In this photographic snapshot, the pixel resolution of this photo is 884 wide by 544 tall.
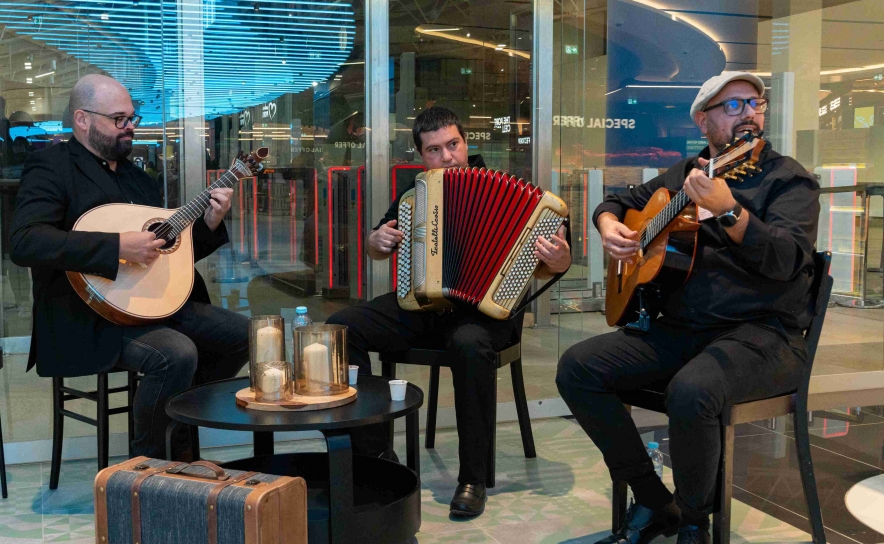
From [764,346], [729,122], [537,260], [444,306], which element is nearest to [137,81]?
[444,306]

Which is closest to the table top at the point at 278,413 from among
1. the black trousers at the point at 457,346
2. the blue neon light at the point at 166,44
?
the black trousers at the point at 457,346

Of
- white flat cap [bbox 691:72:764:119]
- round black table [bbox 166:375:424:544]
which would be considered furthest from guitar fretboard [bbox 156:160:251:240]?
white flat cap [bbox 691:72:764:119]

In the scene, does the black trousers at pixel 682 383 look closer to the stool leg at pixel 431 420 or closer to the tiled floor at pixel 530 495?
the tiled floor at pixel 530 495

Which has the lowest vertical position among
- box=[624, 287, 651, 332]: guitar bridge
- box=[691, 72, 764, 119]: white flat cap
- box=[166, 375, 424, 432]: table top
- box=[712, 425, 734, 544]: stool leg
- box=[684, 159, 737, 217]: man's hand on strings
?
box=[712, 425, 734, 544]: stool leg

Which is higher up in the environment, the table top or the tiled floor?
the table top

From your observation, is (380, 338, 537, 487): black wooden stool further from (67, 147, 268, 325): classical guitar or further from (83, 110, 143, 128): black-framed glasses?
(83, 110, 143, 128): black-framed glasses

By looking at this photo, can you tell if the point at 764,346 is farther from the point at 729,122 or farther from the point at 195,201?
the point at 195,201

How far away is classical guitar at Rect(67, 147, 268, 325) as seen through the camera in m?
2.83

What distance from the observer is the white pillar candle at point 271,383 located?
233cm

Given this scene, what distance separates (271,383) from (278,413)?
0.10 metres

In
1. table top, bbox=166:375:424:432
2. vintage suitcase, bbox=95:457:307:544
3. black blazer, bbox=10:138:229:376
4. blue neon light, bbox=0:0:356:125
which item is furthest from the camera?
blue neon light, bbox=0:0:356:125

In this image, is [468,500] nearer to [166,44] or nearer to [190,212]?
[190,212]

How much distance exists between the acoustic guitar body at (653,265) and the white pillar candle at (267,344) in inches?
40.9

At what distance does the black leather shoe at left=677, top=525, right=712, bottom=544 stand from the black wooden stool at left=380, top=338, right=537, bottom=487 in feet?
2.56
